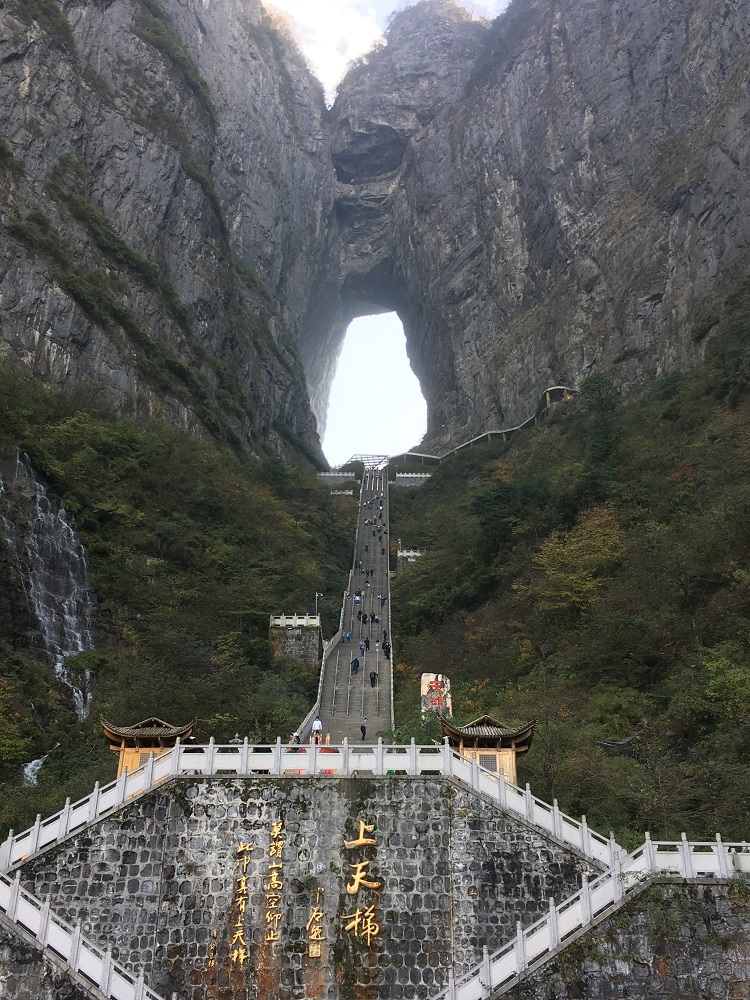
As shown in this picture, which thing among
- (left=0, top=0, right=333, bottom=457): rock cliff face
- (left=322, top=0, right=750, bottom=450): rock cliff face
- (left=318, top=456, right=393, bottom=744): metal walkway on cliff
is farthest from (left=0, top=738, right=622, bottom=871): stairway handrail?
(left=322, top=0, right=750, bottom=450): rock cliff face

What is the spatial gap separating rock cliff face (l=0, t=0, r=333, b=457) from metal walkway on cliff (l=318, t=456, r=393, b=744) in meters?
10.9

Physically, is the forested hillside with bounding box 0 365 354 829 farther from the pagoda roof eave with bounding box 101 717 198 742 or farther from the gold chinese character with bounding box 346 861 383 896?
the gold chinese character with bounding box 346 861 383 896

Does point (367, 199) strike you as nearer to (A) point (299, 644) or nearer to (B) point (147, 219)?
(B) point (147, 219)

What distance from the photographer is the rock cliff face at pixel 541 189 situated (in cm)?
4544

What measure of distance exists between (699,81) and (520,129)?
18.0 metres

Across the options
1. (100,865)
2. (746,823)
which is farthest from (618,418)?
(100,865)

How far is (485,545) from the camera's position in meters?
32.5

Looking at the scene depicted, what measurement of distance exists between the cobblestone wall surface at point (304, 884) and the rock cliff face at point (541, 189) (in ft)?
105

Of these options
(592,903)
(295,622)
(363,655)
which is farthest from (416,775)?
(363,655)

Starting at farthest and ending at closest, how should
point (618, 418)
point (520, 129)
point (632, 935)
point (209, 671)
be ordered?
point (520, 129) → point (618, 418) → point (209, 671) → point (632, 935)

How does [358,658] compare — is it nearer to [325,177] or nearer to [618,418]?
[618,418]

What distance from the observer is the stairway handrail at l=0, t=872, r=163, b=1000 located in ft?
39.2

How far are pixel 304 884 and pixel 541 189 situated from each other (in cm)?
5869

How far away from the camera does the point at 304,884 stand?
13.3m
